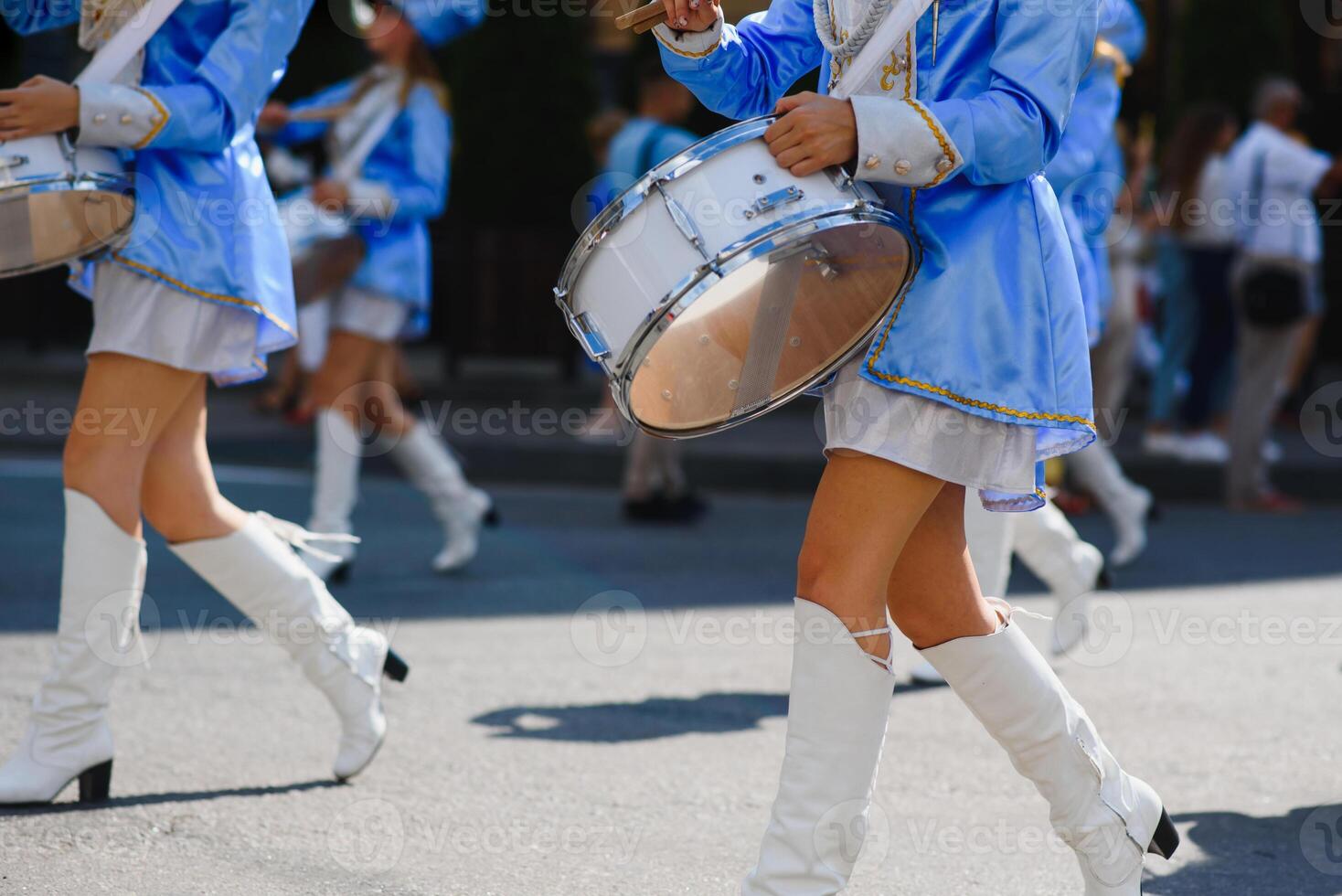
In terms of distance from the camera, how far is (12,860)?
310 centimetres

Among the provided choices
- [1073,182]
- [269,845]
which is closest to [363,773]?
[269,845]

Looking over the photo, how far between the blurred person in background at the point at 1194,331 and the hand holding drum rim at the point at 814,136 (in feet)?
25.1

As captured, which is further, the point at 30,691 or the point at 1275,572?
the point at 1275,572

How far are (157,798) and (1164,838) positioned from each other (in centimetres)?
196

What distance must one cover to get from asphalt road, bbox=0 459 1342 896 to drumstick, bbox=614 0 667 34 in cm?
146

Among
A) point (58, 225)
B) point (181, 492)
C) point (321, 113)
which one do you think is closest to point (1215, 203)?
point (321, 113)

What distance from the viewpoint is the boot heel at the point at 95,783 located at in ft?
11.3

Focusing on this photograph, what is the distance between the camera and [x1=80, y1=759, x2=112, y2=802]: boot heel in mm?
3453

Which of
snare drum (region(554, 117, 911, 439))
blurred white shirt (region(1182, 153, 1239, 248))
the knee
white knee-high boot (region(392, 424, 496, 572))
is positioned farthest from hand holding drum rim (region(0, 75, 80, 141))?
blurred white shirt (region(1182, 153, 1239, 248))

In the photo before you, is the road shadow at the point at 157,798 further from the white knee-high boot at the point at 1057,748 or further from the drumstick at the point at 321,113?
the drumstick at the point at 321,113

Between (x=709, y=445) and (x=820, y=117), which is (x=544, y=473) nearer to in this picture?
(x=709, y=445)

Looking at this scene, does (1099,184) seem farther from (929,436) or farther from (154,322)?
(929,436)

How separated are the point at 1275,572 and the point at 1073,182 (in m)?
2.78

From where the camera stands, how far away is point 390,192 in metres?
6.12
